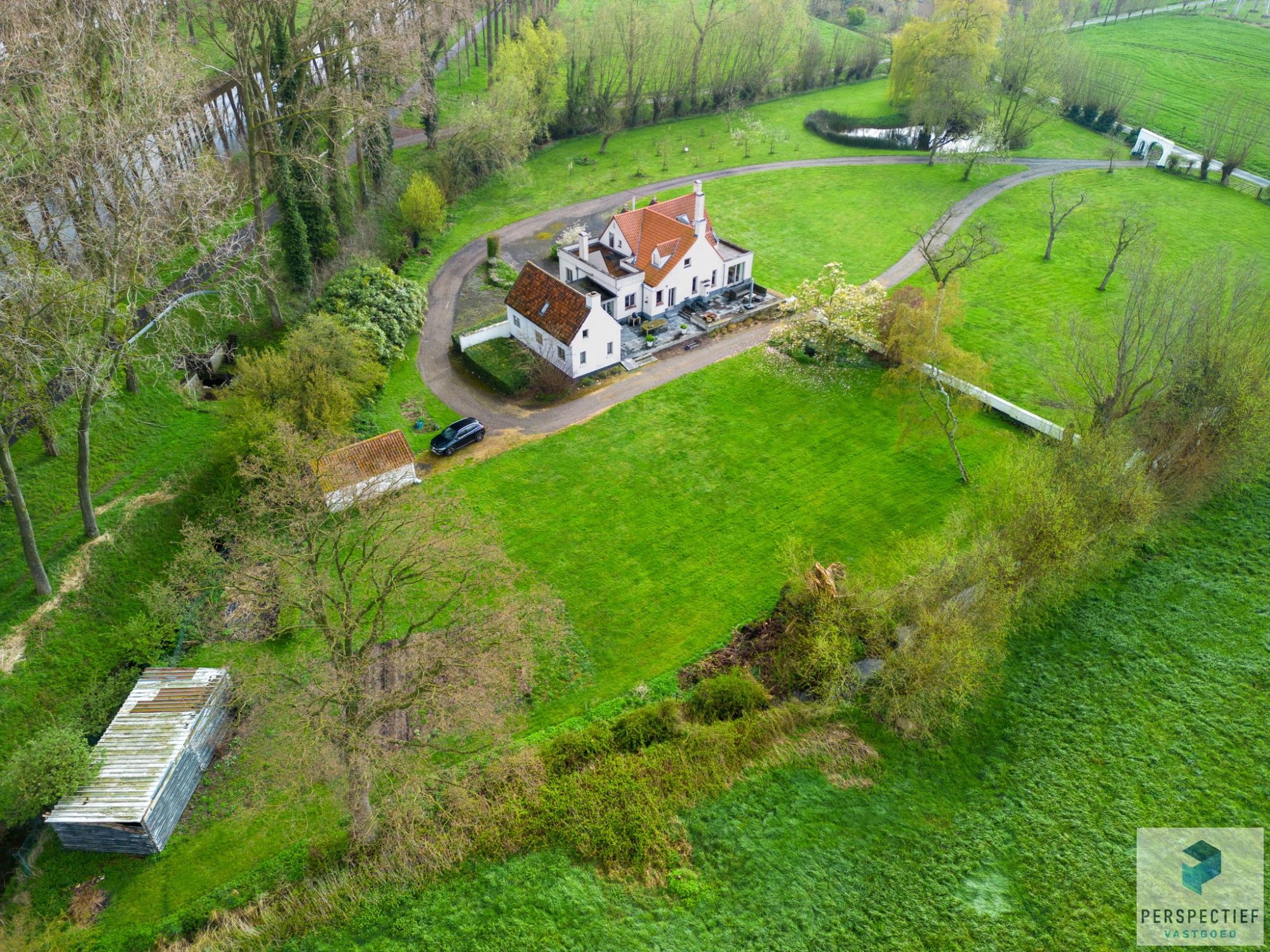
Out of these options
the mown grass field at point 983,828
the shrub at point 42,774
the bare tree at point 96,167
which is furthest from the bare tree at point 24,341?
the mown grass field at point 983,828

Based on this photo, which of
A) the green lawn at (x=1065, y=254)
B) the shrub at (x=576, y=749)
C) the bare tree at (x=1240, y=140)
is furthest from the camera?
the bare tree at (x=1240, y=140)

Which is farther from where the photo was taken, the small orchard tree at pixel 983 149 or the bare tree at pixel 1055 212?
the small orchard tree at pixel 983 149

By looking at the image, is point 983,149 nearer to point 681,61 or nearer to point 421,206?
point 681,61

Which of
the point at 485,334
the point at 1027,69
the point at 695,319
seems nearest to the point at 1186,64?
the point at 1027,69

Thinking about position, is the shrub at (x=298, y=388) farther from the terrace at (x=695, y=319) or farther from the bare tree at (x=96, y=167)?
the terrace at (x=695, y=319)

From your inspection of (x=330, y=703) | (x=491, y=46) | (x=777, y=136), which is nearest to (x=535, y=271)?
(x=330, y=703)

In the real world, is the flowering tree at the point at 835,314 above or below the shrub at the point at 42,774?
above

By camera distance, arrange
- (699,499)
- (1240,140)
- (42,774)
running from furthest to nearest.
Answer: (1240,140) < (699,499) < (42,774)
